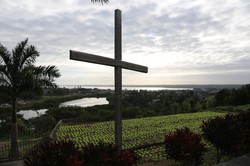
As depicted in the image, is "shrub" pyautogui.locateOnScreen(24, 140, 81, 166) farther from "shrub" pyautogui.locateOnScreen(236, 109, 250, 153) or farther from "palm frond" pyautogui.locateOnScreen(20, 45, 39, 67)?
"palm frond" pyautogui.locateOnScreen(20, 45, 39, 67)

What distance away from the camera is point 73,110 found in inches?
1665

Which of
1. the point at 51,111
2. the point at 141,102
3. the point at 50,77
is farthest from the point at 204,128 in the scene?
the point at 141,102

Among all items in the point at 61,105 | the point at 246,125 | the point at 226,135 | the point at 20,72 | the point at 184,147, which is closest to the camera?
the point at 184,147

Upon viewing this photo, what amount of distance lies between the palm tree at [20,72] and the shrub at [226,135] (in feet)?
30.4

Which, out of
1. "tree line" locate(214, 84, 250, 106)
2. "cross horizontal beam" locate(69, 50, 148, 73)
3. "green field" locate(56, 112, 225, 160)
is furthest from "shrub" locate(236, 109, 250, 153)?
"tree line" locate(214, 84, 250, 106)

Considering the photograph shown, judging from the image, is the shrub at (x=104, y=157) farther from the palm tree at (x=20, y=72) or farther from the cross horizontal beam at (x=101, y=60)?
the palm tree at (x=20, y=72)

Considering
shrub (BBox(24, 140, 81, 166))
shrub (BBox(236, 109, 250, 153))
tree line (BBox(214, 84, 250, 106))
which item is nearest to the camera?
shrub (BBox(24, 140, 81, 166))

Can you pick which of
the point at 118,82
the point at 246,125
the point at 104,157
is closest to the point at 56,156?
the point at 104,157

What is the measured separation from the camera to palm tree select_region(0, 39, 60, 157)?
12.7m

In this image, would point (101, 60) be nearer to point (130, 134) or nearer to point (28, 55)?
point (28, 55)

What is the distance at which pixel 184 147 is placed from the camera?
4.54 m

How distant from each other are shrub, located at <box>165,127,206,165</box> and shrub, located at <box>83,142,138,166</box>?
1.64 m

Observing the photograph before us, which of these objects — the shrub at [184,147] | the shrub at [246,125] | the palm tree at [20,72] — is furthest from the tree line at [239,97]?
the shrub at [184,147]

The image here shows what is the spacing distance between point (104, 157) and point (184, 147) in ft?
6.63
